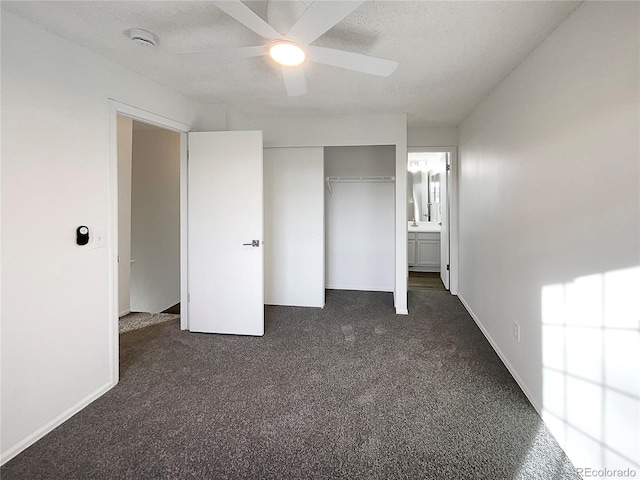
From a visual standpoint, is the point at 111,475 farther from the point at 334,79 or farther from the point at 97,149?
the point at 334,79

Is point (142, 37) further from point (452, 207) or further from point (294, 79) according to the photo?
point (452, 207)

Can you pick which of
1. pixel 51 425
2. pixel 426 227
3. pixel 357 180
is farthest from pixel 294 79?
pixel 426 227

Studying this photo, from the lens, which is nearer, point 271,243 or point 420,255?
point 271,243

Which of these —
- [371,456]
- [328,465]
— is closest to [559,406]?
[371,456]

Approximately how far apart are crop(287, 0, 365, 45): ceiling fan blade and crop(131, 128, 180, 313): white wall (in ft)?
10.9

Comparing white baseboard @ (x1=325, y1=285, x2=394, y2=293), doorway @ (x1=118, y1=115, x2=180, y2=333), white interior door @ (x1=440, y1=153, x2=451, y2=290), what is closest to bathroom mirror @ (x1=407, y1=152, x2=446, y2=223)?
white interior door @ (x1=440, y1=153, x2=451, y2=290)

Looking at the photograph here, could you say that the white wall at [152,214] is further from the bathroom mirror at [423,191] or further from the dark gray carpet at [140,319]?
the bathroom mirror at [423,191]

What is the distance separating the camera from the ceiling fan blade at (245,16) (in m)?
1.29

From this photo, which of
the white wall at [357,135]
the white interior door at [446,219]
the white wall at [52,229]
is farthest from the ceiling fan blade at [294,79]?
the white interior door at [446,219]

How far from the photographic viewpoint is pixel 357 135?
377 cm

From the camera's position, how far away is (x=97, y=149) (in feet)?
7.14

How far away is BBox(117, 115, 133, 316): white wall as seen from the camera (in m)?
3.73

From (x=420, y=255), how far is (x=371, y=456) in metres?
5.12

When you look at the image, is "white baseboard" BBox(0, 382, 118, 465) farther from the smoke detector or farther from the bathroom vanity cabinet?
the bathroom vanity cabinet
